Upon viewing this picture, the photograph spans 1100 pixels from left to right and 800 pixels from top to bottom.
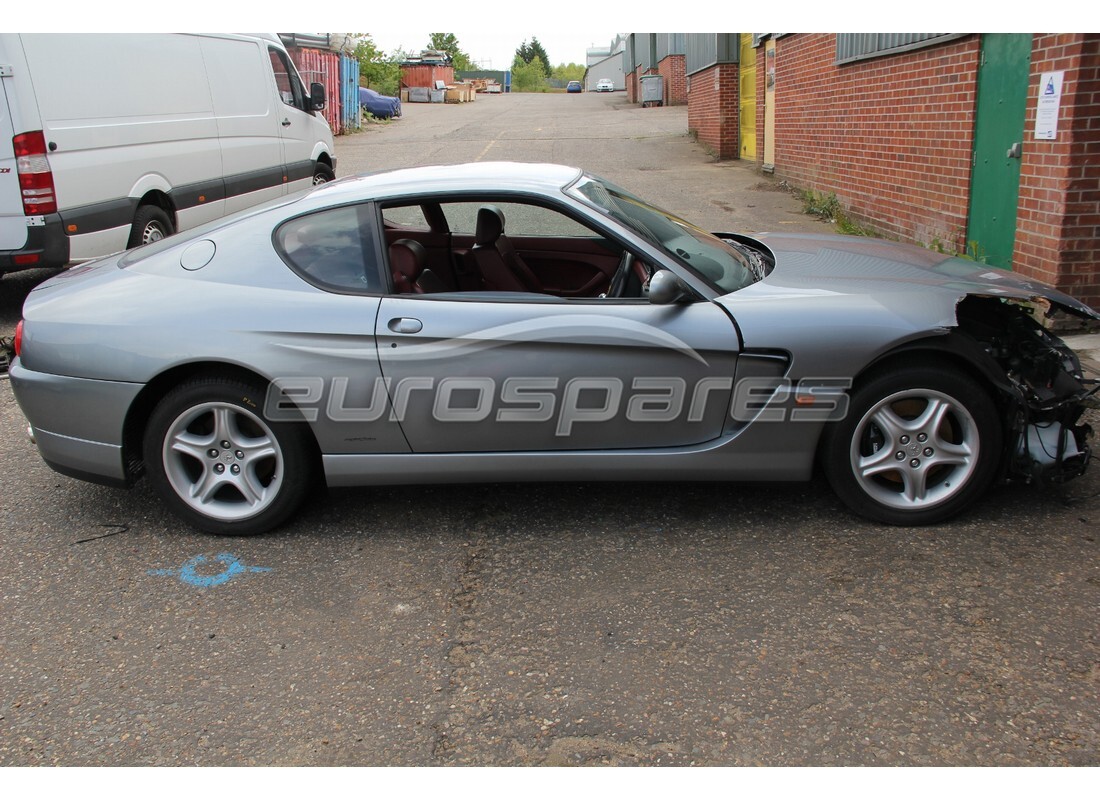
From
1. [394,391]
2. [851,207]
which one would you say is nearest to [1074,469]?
[394,391]

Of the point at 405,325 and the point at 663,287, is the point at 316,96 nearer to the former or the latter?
the point at 405,325

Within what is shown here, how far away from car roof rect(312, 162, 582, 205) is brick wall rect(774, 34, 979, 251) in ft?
16.5

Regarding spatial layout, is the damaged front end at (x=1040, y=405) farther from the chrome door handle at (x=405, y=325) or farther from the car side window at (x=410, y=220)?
the car side window at (x=410, y=220)

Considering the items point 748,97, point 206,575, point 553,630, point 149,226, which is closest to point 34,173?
point 149,226

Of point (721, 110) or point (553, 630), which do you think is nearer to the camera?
point (553, 630)

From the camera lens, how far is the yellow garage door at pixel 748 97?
17.4 meters

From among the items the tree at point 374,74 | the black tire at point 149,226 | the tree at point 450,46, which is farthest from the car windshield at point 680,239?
the tree at point 450,46

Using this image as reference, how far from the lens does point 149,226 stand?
887 cm

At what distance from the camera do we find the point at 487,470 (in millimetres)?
3822

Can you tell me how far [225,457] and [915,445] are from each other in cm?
279

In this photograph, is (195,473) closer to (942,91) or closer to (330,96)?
(942,91)

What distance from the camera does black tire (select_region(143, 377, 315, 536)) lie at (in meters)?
3.81

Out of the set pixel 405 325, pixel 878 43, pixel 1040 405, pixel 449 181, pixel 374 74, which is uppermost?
pixel 374 74

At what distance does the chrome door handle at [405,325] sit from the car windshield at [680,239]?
0.87m
